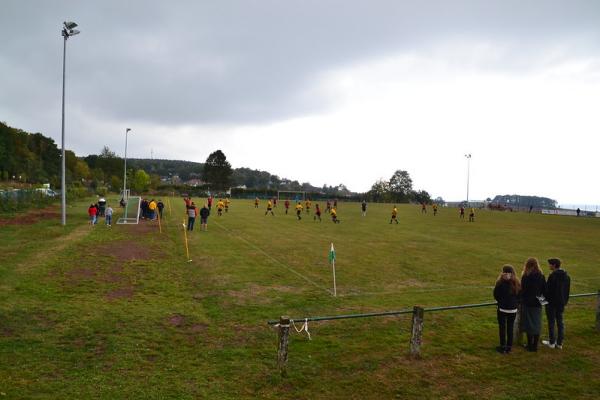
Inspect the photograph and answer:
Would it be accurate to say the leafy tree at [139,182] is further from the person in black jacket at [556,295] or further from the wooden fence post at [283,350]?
the person in black jacket at [556,295]

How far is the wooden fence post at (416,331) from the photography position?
7.70 m

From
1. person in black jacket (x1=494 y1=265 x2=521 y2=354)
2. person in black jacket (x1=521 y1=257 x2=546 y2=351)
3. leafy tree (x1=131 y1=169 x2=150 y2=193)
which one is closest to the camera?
person in black jacket (x1=494 y1=265 x2=521 y2=354)

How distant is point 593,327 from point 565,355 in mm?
2652

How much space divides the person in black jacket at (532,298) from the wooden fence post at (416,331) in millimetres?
2337

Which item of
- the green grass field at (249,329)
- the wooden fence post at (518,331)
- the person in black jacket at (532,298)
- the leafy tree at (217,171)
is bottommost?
the green grass field at (249,329)

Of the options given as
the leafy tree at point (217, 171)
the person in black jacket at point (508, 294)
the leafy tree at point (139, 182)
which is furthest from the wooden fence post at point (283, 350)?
the leafy tree at point (217, 171)

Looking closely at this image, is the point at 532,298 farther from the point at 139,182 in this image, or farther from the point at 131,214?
the point at 139,182

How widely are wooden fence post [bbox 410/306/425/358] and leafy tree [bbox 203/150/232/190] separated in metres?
146

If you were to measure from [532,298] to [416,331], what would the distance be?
8.28ft

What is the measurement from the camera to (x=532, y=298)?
8445 mm

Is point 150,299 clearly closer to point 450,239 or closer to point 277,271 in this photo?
point 277,271

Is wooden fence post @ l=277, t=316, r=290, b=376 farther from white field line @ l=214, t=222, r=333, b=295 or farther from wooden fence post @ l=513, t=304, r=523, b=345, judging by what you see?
white field line @ l=214, t=222, r=333, b=295

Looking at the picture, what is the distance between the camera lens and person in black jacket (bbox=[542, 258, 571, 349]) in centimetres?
847

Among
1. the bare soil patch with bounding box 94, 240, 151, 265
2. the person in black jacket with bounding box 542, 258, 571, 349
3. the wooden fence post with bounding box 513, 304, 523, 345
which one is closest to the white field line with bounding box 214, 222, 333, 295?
the bare soil patch with bounding box 94, 240, 151, 265
